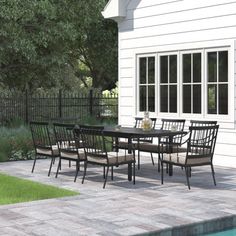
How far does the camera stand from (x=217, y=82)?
10930mm

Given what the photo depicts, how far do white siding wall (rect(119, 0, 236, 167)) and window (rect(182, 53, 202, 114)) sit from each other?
28 cm

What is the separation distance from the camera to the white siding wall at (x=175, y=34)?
34.9 ft

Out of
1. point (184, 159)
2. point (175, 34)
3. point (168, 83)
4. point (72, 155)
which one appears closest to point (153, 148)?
point (72, 155)

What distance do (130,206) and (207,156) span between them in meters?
1.97

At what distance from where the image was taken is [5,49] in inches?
714

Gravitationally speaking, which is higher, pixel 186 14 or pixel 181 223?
pixel 186 14

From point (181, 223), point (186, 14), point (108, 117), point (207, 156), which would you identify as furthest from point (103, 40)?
point (181, 223)

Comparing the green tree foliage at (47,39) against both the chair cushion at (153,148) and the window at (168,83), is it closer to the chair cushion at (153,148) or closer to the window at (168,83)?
the window at (168,83)

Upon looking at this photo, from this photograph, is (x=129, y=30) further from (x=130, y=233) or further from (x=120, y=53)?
(x=130, y=233)

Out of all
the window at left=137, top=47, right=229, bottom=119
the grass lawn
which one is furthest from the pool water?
the window at left=137, top=47, right=229, bottom=119

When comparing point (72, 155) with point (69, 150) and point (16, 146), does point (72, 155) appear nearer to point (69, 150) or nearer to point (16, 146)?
point (69, 150)

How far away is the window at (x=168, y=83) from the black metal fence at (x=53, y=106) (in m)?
3.80

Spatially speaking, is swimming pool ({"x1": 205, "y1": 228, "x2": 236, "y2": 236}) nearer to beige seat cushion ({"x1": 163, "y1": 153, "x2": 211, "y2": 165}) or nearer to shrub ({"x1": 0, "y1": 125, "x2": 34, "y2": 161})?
beige seat cushion ({"x1": 163, "y1": 153, "x2": 211, "y2": 165})

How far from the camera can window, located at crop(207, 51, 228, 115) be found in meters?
10.8
